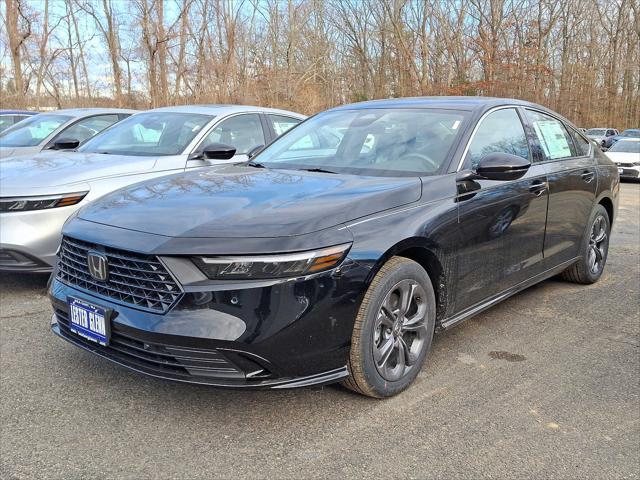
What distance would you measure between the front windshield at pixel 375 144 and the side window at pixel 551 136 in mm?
984

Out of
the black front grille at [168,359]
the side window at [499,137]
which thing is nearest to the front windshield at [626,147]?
the side window at [499,137]

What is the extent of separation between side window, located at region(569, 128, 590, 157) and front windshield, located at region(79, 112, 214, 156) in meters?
3.43

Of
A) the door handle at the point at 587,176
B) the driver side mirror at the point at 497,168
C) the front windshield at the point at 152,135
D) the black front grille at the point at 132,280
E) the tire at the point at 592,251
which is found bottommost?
the tire at the point at 592,251

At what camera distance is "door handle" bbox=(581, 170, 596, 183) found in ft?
15.7

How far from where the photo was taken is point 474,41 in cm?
3331

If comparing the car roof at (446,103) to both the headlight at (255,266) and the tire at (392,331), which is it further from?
the headlight at (255,266)

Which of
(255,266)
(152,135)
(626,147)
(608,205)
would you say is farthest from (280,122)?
(626,147)

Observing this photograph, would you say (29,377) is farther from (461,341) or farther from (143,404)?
(461,341)

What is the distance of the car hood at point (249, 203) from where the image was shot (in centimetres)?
262

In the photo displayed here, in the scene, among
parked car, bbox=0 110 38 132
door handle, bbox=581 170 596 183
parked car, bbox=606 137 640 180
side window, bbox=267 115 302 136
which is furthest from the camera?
parked car, bbox=606 137 640 180

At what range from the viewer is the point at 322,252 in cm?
258

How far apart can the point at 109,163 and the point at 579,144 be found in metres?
4.11

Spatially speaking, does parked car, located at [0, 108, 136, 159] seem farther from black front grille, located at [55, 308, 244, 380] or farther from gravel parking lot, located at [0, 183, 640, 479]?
black front grille, located at [55, 308, 244, 380]

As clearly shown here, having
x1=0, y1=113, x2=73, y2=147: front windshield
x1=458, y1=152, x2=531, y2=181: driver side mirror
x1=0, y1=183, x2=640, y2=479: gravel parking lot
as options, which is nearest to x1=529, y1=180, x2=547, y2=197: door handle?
x1=458, y1=152, x2=531, y2=181: driver side mirror
